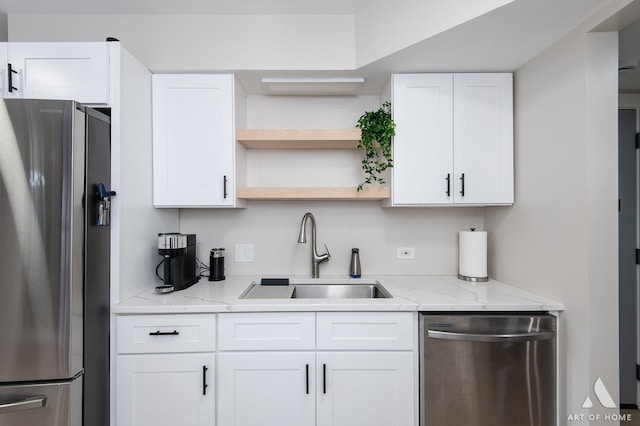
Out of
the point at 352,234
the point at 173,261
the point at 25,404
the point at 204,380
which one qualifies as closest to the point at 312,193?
the point at 352,234

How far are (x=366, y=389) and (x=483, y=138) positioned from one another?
4.96ft

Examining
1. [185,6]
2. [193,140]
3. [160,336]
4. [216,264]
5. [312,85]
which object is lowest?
[160,336]

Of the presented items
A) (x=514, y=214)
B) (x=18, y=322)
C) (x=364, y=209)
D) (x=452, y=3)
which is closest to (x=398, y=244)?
(x=364, y=209)

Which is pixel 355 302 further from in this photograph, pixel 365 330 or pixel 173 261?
pixel 173 261

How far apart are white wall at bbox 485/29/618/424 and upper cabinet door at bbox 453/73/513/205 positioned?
0.56 feet

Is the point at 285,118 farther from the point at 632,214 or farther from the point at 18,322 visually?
the point at 632,214

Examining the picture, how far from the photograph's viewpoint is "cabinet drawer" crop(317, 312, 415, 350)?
1.50 metres

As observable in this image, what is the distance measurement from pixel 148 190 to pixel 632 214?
125 inches

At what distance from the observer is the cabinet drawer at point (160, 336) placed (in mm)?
1491

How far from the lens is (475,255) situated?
197cm

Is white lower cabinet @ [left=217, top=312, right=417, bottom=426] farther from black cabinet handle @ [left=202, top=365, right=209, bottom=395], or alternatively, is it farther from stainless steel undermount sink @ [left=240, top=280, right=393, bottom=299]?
stainless steel undermount sink @ [left=240, top=280, right=393, bottom=299]

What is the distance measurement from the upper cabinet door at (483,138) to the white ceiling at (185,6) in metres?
0.78

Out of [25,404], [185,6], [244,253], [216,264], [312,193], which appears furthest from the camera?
[244,253]

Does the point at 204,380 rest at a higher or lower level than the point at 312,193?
lower
